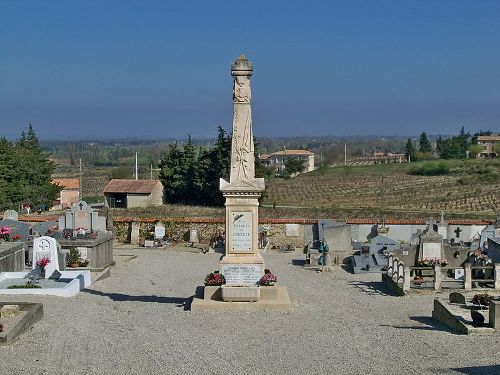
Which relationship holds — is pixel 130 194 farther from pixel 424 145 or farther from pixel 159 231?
pixel 424 145

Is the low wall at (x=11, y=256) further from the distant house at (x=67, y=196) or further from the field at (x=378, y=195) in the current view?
the distant house at (x=67, y=196)

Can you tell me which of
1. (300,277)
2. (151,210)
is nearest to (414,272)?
(300,277)

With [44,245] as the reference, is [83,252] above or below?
below

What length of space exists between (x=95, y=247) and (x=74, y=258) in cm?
97

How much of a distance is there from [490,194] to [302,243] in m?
36.2

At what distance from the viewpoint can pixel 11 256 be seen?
2059cm

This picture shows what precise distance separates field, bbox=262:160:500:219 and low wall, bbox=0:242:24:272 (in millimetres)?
24820

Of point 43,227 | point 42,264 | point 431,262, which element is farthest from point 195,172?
point 42,264

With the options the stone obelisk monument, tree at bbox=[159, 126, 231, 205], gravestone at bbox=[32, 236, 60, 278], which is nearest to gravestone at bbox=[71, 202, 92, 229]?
gravestone at bbox=[32, 236, 60, 278]

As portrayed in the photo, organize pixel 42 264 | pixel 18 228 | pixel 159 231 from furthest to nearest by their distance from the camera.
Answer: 1. pixel 159 231
2. pixel 18 228
3. pixel 42 264

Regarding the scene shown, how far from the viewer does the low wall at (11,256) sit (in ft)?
65.6

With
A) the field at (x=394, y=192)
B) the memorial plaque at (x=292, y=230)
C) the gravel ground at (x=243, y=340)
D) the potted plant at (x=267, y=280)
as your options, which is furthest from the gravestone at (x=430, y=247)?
the field at (x=394, y=192)

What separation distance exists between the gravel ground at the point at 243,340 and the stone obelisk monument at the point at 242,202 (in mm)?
1052

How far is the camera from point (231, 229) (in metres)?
15.4
